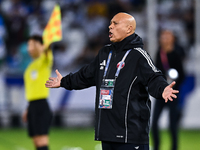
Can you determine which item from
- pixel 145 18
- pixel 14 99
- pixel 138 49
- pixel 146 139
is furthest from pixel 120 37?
pixel 145 18

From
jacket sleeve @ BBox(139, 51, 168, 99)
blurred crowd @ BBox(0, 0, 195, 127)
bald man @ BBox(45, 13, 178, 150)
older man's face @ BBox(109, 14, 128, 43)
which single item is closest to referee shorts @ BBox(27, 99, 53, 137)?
bald man @ BBox(45, 13, 178, 150)

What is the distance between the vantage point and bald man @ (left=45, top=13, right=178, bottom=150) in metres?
4.03

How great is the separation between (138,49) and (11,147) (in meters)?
5.31

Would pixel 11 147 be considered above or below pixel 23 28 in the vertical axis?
below

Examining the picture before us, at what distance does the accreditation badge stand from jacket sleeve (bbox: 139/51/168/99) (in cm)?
29

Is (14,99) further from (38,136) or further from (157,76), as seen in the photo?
(157,76)

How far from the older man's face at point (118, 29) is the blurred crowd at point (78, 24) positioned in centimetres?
829

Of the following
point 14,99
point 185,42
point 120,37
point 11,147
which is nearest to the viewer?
point 120,37

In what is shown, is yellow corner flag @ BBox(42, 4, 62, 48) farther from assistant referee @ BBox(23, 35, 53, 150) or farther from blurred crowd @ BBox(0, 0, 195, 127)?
blurred crowd @ BBox(0, 0, 195, 127)

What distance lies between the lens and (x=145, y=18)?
14648 mm

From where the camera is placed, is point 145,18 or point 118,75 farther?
point 145,18

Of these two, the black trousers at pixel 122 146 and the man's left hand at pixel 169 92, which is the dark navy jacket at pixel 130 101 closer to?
the black trousers at pixel 122 146

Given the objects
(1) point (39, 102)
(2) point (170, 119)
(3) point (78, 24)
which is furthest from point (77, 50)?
(1) point (39, 102)

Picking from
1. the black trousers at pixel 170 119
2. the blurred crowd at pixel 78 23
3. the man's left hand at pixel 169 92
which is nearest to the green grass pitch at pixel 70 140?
the black trousers at pixel 170 119
